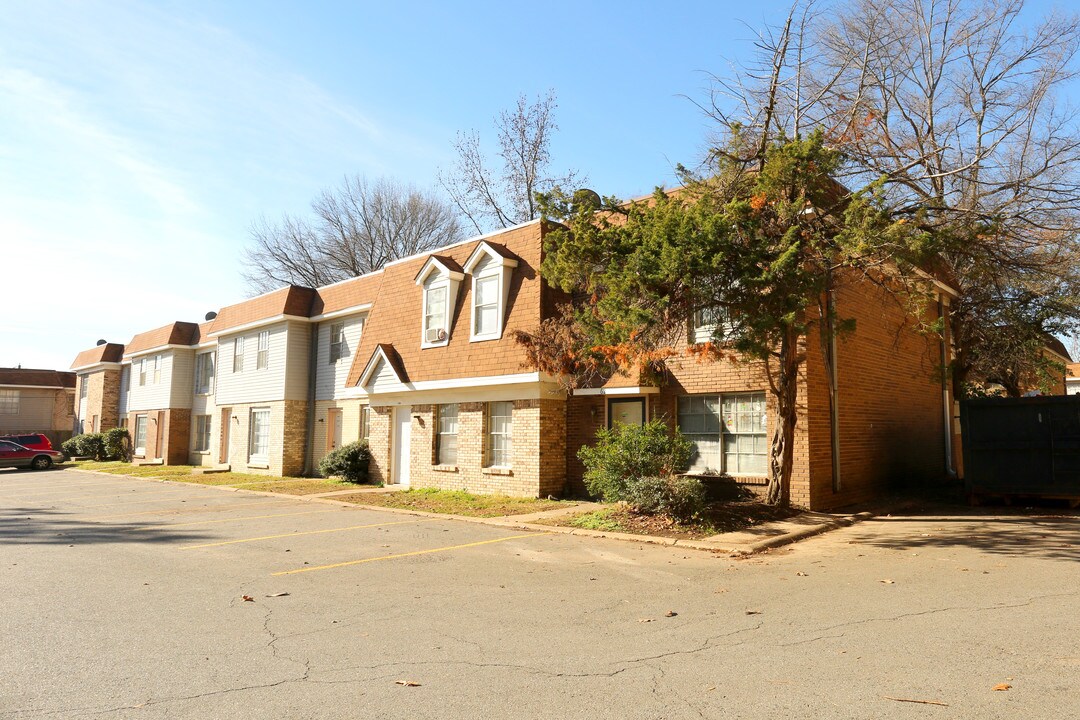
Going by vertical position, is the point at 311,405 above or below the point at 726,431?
above

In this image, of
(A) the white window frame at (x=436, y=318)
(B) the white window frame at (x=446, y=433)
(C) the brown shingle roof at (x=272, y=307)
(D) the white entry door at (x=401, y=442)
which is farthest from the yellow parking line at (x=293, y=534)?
(C) the brown shingle roof at (x=272, y=307)

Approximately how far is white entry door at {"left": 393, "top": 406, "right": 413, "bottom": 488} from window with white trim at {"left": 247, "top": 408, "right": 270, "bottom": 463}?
8170mm

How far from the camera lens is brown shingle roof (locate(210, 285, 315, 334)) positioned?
1038 inches

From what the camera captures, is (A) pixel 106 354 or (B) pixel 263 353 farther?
(A) pixel 106 354

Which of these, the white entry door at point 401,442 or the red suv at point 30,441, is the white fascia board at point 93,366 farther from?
the white entry door at point 401,442

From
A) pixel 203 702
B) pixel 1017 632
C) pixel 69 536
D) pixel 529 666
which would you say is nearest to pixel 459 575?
pixel 529 666

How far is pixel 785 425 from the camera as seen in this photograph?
13406mm

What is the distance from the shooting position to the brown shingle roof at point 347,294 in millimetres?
24406

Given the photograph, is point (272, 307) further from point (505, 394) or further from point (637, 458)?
point (637, 458)

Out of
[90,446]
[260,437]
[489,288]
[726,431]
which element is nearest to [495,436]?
[489,288]

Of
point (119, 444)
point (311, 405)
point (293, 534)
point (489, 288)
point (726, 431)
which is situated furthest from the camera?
point (119, 444)

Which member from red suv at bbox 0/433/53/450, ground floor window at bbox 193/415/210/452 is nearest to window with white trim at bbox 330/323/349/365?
ground floor window at bbox 193/415/210/452

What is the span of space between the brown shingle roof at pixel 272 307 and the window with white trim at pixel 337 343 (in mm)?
1441

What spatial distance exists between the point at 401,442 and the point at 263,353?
9606mm
